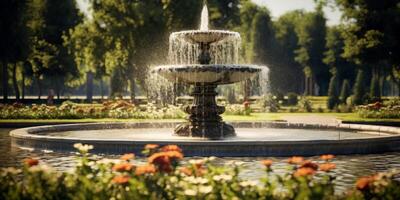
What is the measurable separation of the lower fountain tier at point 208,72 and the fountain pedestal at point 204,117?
70cm

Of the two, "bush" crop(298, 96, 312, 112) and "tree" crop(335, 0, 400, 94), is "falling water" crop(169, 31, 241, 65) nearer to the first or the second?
"bush" crop(298, 96, 312, 112)

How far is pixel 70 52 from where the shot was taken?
64.7 meters

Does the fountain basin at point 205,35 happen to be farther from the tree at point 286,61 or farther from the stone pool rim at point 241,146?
the tree at point 286,61

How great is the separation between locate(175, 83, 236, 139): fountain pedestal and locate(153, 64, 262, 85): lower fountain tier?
2.28 ft

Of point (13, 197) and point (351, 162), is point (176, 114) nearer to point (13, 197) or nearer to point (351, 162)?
point (351, 162)

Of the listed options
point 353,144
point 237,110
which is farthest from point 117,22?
point 353,144

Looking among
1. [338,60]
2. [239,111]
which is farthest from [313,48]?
[239,111]

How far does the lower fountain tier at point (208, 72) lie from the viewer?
18.3 meters

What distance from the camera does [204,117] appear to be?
1972 cm

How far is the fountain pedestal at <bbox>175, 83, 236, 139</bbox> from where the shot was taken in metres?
19.7

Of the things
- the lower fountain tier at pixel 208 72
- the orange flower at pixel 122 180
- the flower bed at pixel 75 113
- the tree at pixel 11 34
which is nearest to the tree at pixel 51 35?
the tree at pixel 11 34

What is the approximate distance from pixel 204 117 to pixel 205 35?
241cm

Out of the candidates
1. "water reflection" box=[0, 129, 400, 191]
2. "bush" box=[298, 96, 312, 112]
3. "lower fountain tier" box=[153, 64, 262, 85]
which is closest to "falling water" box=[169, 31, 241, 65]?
"lower fountain tier" box=[153, 64, 262, 85]

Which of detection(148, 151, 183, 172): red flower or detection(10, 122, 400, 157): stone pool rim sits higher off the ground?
detection(148, 151, 183, 172): red flower
